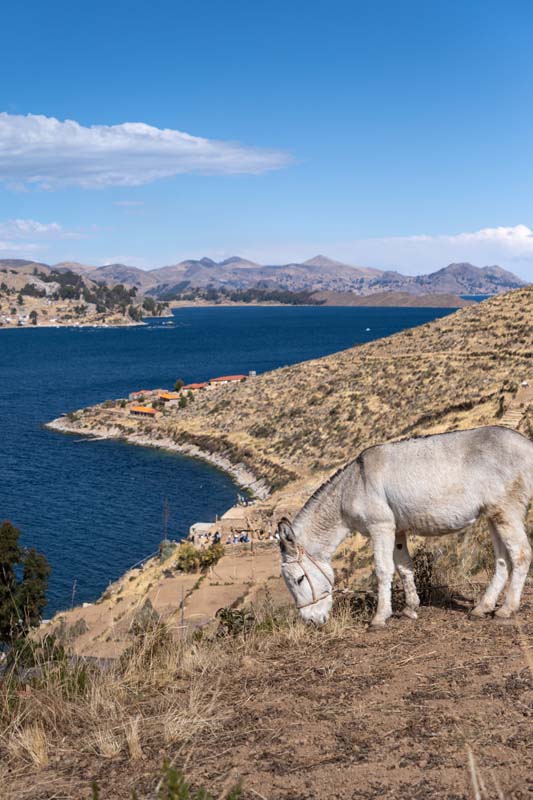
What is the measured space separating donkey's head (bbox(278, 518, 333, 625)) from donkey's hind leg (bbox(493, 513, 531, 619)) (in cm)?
202

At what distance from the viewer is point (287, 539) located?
902 centimetres

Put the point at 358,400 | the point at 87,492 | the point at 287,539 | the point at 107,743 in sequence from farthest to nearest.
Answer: the point at 358,400, the point at 87,492, the point at 287,539, the point at 107,743

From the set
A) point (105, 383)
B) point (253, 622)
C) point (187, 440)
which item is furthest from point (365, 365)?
point (253, 622)

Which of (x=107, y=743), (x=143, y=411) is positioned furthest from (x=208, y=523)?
(x=107, y=743)

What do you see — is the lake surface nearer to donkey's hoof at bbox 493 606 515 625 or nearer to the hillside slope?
the hillside slope

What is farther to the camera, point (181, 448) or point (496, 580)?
point (181, 448)

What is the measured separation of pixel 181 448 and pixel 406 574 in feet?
249

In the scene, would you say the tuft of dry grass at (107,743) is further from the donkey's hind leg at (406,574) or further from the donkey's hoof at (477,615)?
the donkey's hoof at (477,615)

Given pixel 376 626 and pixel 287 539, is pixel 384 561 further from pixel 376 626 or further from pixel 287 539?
pixel 287 539

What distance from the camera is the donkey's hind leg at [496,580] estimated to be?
8.81 metres

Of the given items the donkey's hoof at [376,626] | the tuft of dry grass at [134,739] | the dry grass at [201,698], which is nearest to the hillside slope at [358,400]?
the donkey's hoof at [376,626]

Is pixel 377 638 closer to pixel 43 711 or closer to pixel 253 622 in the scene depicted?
pixel 253 622

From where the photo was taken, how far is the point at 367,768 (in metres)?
5.23

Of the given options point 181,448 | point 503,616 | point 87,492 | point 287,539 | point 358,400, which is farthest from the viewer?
point 181,448
